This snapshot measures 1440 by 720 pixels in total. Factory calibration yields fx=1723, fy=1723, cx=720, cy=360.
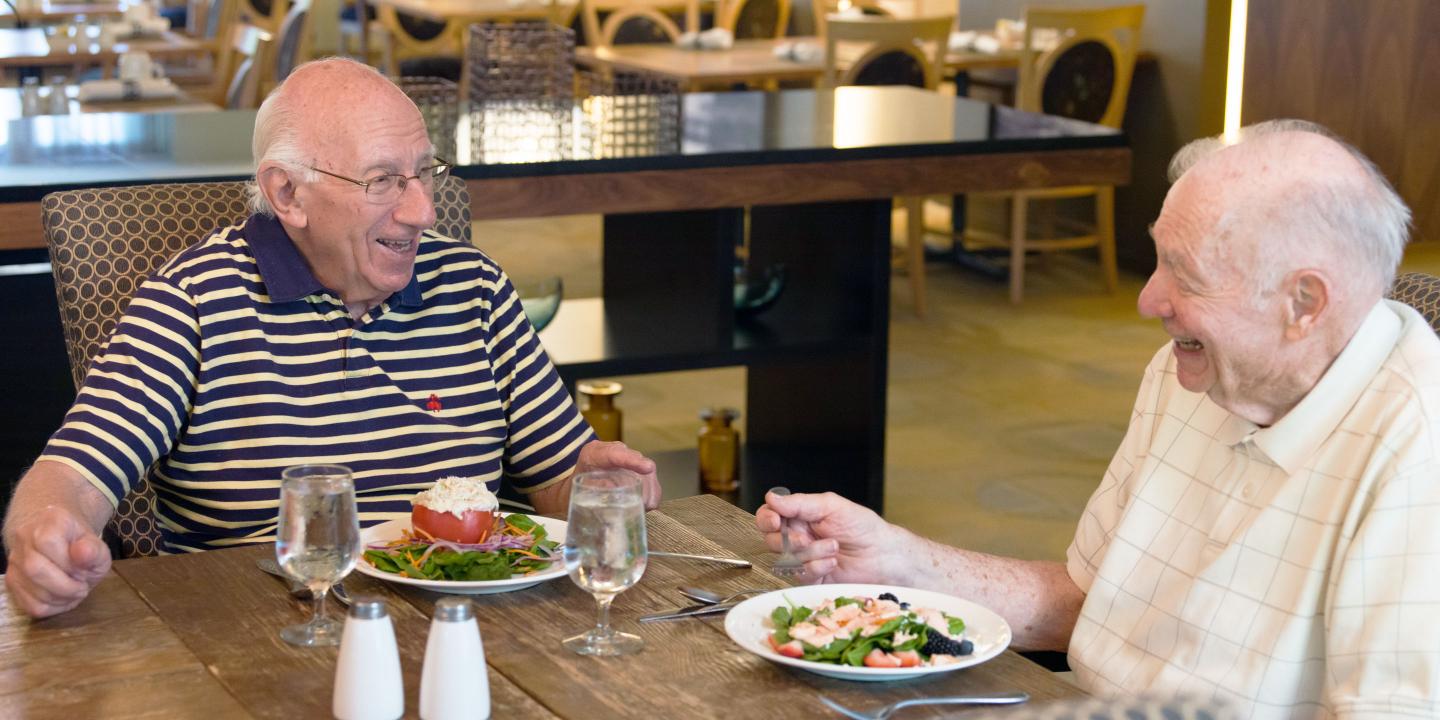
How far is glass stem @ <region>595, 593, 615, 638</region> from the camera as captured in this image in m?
1.41

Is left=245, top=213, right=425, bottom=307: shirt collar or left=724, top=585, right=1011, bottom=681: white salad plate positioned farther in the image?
left=245, top=213, right=425, bottom=307: shirt collar

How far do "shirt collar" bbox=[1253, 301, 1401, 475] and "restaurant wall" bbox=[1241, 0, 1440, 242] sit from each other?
1951 mm

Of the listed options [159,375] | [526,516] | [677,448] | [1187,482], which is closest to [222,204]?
[159,375]

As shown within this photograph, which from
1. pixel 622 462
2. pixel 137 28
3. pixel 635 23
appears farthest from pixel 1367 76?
pixel 137 28

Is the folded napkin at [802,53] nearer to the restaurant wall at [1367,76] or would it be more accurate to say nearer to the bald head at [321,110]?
the restaurant wall at [1367,76]

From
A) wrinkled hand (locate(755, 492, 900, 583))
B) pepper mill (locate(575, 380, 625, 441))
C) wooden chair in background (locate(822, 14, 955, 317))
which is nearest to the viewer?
wrinkled hand (locate(755, 492, 900, 583))

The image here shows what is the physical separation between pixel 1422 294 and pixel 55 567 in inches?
50.9

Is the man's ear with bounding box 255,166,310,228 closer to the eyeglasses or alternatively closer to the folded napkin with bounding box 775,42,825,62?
the eyeglasses

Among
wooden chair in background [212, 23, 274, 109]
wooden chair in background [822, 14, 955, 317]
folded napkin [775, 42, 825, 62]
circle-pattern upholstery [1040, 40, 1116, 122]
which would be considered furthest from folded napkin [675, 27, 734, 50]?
wooden chair in background [212, 23, 274, 109]

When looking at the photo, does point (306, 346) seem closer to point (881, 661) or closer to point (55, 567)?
point (55, 567)

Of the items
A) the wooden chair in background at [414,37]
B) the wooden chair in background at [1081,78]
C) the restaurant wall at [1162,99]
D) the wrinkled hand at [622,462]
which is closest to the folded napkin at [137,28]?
the wooden chair in background at [414,37]

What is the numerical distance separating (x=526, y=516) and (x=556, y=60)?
8.24ft

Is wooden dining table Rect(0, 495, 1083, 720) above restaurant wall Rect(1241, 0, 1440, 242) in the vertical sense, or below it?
below

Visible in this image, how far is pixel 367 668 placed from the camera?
1273mm
